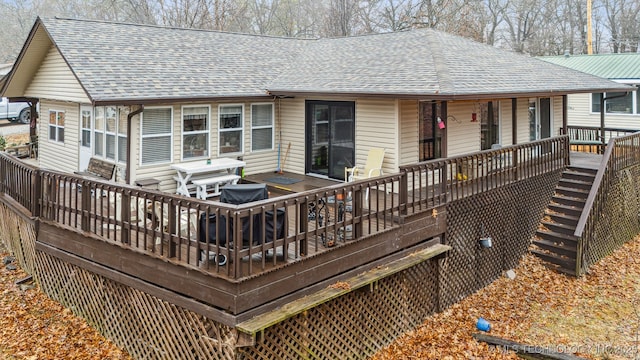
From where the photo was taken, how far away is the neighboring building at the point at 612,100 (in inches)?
752

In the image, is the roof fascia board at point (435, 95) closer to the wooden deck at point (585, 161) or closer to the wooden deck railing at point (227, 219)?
the wooden deck railing at point (227, 219)

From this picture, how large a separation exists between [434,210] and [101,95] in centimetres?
638

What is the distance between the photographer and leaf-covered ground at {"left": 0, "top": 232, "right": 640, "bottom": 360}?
6686 mm

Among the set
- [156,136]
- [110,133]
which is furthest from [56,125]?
[156,136]

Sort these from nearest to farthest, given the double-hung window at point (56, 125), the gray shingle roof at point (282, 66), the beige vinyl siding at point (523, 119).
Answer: the gray shingle roof at point (282, 66)
the double-hung window at point (56, 125)
the beige vinyl siding at point (523, 119)

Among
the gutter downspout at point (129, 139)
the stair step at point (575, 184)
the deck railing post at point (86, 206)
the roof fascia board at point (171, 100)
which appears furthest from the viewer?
the stair step at point (575, 184)

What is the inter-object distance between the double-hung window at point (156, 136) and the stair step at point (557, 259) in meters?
8.37

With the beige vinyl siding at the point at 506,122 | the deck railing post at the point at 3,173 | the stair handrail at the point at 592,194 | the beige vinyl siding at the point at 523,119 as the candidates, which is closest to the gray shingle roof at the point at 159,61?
the deck railing post at the point at 3,173

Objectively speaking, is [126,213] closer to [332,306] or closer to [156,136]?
[332,306]

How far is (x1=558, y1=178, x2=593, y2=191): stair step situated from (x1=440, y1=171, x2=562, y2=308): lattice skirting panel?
569 millimetres

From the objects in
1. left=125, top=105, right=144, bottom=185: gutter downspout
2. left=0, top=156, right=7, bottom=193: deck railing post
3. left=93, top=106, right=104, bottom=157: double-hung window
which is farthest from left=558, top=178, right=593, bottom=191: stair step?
left=0, top=156, right=7, bottom=193: deck railing post

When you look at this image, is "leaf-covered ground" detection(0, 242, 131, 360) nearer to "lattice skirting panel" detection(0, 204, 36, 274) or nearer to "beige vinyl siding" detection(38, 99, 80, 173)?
"lattice skirting panel" detection(0, 204, 36, 274)

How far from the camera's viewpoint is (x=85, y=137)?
37.7ft

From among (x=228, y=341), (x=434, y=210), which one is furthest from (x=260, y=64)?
(x=228, y=341)
